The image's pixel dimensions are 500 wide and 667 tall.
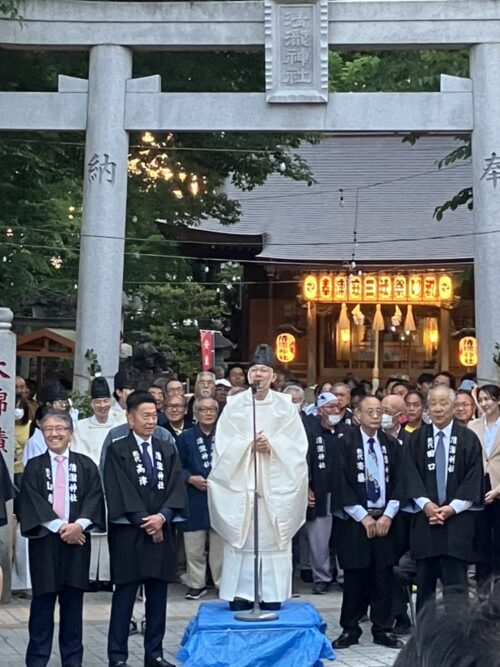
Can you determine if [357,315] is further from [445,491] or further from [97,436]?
[445,491]

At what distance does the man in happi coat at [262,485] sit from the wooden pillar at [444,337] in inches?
621

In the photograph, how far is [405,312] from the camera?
2247 centimetres

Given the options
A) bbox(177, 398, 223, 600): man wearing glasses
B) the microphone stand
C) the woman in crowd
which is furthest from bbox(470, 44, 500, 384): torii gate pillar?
the microphone stand

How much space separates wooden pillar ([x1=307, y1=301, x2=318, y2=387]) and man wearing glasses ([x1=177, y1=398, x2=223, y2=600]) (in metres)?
13.5

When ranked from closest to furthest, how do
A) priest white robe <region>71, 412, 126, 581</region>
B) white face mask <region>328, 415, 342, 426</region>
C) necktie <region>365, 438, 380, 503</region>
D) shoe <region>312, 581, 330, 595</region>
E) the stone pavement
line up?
the stone pavement, necktie <region>365, 438, 380, 503</region>, priest white robe <region>71, 412, 126, 581</region>, shoe <region>312, 581, 330, 595</region>, white face mask <region>328, 415, 342, 426</region>

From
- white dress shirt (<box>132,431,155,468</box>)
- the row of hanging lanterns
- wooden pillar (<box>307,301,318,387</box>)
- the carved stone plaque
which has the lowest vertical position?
white dress shirt (<box>132,431,155,468</box>)

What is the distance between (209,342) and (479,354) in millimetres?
3790

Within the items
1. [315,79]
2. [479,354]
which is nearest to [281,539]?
[479,354]

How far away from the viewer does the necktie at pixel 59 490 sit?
22.1 ft

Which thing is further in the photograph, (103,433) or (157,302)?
(157,302)

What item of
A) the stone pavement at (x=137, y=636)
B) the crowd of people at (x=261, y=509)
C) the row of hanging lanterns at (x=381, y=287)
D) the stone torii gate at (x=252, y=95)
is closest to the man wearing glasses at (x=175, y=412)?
the crowd of people at (x=261, y=509)

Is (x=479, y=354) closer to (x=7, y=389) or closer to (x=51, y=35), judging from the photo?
(x=7, y=389)

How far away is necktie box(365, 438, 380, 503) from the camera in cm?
770

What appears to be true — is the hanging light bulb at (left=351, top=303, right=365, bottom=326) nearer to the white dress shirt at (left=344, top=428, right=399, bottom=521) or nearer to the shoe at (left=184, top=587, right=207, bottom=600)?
the shoe at (left=184, top=587, right=207, bottom=600)
